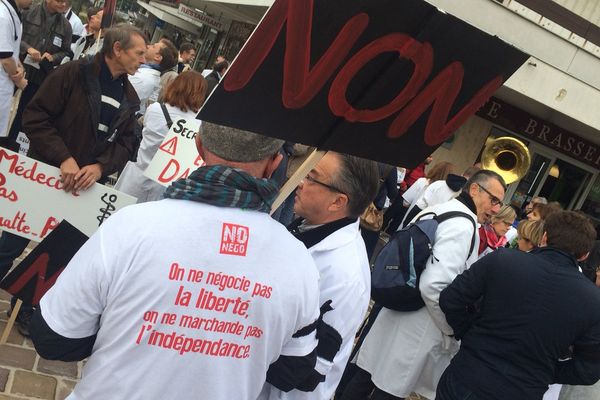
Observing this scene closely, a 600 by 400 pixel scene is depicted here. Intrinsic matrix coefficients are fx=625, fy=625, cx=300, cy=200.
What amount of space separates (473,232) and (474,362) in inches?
30.4

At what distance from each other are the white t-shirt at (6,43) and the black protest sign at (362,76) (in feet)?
12.1

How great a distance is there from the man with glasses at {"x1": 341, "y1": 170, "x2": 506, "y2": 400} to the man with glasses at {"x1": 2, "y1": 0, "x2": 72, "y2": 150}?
168 inches

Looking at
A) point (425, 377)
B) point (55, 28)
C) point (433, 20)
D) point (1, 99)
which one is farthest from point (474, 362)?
point (55, 28)

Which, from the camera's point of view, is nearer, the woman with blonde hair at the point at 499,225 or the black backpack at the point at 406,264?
the black backpack at the point at 406,264

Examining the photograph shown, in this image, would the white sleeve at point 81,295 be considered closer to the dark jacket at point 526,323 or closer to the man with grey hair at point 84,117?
the man with grey hair at point 84,117

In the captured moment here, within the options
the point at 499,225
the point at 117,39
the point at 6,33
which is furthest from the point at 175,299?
the point at 499,225

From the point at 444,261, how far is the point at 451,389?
729 millimetres

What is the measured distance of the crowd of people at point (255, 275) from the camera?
5.45 feet

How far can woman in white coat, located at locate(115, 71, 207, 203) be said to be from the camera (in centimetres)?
483

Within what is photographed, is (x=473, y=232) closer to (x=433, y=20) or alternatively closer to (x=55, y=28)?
(x=433, y=20)

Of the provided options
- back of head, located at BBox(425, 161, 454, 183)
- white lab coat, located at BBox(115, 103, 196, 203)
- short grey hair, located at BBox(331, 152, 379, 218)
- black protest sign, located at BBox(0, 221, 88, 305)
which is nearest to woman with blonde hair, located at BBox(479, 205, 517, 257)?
back of head, located at BBox(425, 161, 454, 183)

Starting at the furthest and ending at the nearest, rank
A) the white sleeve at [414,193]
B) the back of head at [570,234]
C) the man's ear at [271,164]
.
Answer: the white sleeve at [414,193] → the back of head at [570,234] → the man's ear at [271,164]

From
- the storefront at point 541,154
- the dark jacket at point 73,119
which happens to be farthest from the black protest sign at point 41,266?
the storefront at point 541,154

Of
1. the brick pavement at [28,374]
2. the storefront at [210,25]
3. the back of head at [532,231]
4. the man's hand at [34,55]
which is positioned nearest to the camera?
the brick pavement at [28,374]
